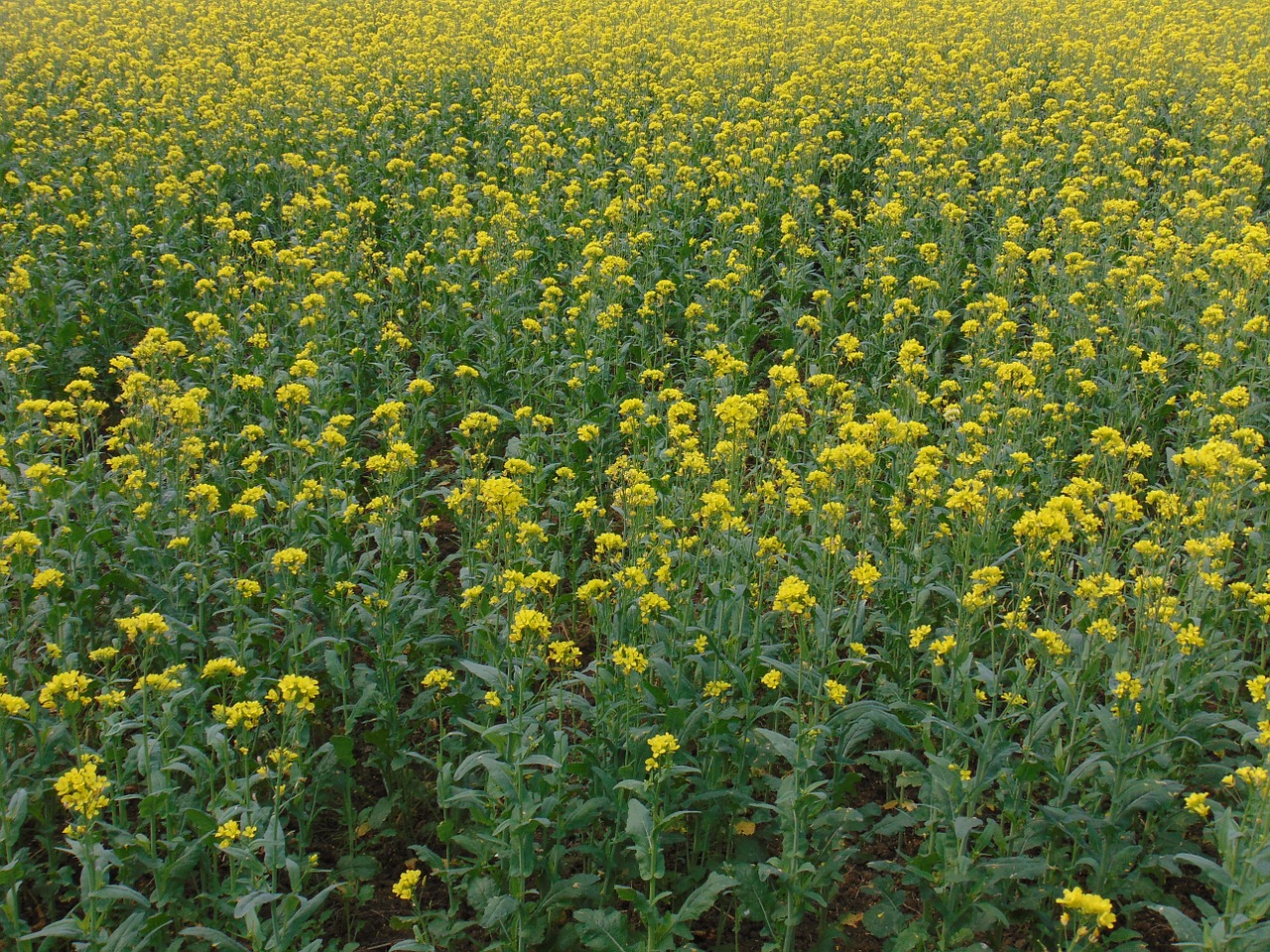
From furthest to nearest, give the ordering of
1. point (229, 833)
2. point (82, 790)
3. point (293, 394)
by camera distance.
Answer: point (293, 394) → point (229, 833) → point (82, 790)

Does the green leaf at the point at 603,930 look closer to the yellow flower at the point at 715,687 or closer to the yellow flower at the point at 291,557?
the yellow flower at the point at 715,687

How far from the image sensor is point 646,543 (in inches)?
239

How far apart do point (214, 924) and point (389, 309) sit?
6856 mm

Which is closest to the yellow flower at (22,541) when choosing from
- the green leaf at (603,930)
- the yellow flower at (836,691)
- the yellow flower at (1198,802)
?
the green leaf at (603,930)

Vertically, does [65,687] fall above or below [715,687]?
above

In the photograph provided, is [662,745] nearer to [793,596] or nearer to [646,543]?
[793,596]

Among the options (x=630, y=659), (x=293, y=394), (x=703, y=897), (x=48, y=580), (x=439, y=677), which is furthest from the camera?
(x=293, y=394)

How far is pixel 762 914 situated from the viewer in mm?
4660

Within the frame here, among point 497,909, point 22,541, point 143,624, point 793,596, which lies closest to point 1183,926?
point 793,596

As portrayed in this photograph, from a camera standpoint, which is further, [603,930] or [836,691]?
[836,691]

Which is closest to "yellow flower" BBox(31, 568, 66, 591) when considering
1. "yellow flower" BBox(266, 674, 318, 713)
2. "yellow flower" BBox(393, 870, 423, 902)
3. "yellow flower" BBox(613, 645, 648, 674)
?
"yellow flower" BBox(266, 674, 318, 713)

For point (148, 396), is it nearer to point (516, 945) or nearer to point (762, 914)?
point (516, 945)

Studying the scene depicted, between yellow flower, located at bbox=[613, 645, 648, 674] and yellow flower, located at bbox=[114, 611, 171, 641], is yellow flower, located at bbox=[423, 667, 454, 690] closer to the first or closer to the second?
yellow flower, located at bbox=[613, 645, 648, 674]

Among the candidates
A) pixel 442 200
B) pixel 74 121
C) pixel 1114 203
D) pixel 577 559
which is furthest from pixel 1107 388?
pixel 74 121
